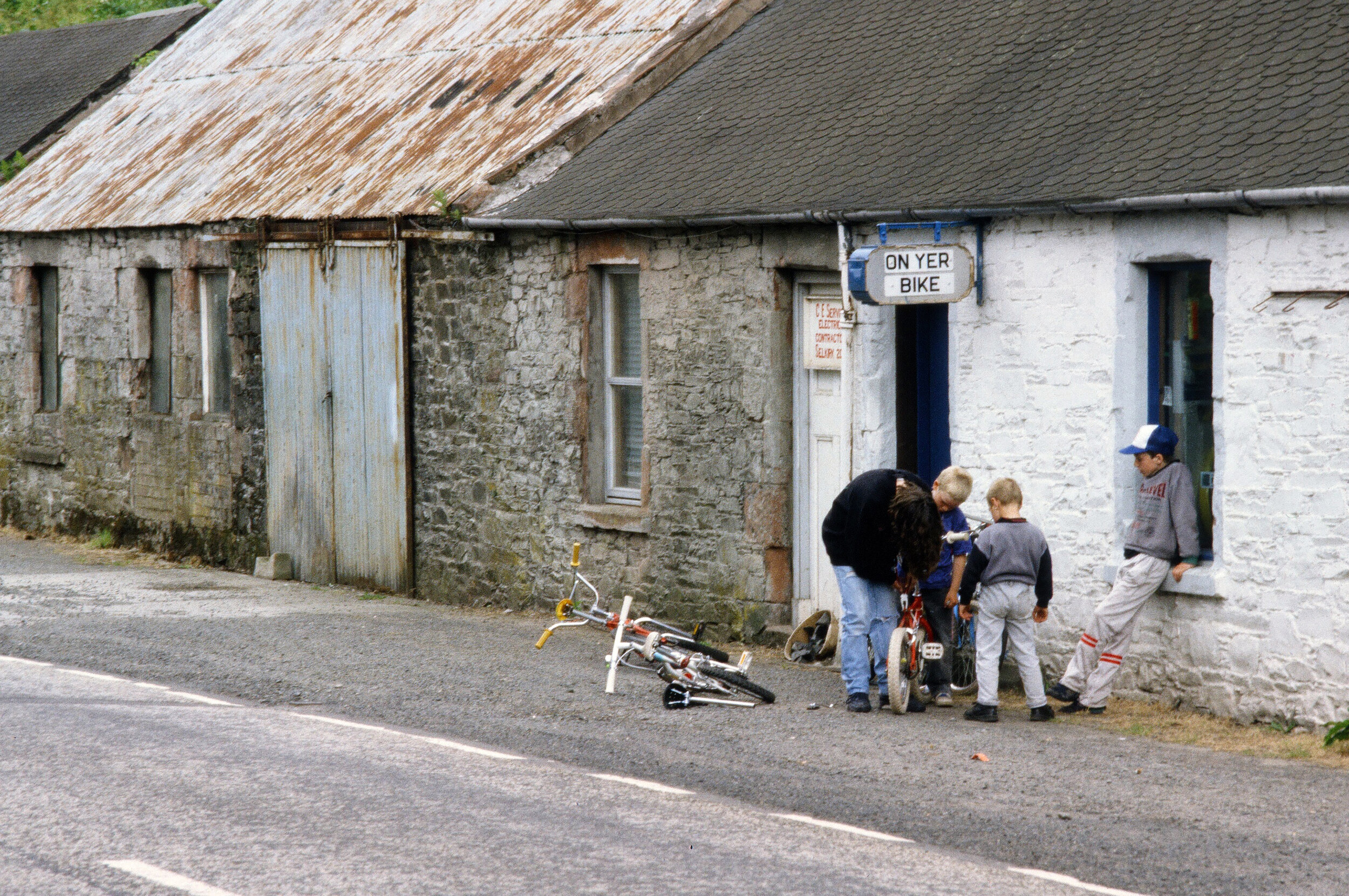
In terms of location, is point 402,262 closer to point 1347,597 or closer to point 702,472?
point 702,472

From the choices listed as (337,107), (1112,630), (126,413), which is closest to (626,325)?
(1112,630)

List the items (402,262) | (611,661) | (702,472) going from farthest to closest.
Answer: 1. (402,262)
2. (702,472)
3. (611,661)

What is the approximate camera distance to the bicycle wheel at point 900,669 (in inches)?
378

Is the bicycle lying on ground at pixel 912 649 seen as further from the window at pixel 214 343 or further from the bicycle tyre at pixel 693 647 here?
the window at pixel 214 343

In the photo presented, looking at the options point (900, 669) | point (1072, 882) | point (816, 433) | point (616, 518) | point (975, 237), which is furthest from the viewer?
point (616, 518)

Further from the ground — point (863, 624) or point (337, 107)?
point (337, 107)

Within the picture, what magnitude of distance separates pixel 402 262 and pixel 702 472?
397cm

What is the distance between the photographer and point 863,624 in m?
9.82

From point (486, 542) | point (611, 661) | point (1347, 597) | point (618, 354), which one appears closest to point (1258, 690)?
point (1347, 597)

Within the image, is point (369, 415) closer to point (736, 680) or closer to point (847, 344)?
point (847, 344)

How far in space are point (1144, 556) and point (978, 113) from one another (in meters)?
3.44

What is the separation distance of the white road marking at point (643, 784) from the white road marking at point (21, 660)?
492cm

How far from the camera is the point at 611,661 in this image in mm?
9977

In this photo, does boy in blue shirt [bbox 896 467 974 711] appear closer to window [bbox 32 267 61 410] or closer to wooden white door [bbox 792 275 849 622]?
wooden white door [bbox 792 275 849 622]
